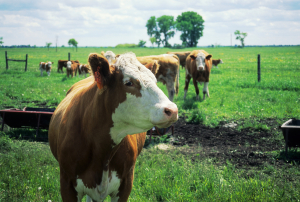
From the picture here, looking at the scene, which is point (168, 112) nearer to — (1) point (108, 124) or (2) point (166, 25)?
(1) point (108, 124)

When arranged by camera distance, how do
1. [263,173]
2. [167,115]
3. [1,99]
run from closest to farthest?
[167,115] → [263,173] → [1,99]

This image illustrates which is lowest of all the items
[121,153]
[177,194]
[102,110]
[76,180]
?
[177,194]

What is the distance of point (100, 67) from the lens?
77.3 inches

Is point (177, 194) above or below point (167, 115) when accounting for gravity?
below

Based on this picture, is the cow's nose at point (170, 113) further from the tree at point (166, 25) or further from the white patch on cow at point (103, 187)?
the tree at point (166, 25)

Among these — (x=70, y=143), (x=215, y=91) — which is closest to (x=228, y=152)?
(x=70, y=143)

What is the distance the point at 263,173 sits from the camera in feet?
14.2

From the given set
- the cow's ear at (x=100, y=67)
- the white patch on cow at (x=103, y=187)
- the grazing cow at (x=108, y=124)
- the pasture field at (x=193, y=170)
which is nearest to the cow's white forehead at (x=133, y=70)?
the grazing cow at (x=108, y=124)

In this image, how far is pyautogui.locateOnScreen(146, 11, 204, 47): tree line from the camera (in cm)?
9474

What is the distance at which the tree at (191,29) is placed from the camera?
9412 cm

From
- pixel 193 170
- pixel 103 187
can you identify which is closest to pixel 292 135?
pixel 193 170

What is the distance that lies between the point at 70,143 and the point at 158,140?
420cm

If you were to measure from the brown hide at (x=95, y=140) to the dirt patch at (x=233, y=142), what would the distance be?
3013 mm

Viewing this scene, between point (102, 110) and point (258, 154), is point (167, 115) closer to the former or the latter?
point (102, 110)
